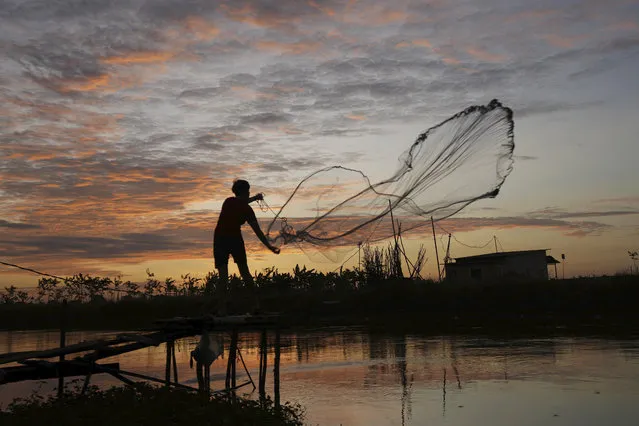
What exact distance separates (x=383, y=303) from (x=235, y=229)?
135 ft

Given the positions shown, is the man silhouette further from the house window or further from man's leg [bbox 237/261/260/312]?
the house window

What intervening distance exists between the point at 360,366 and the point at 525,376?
5.88 metres

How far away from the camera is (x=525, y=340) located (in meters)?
29.2

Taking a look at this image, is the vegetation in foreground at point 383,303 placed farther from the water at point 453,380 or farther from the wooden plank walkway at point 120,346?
the wooden plank walkway at point 120,346

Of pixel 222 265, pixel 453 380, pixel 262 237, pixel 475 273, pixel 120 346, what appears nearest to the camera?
pixel 120 346

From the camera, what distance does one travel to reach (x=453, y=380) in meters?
19.0

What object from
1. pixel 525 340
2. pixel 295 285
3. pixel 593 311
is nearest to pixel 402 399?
pixel 525 340

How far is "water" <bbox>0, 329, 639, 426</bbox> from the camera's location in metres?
14.3

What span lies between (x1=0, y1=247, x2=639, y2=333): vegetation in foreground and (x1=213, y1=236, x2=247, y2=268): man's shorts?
22134 mm

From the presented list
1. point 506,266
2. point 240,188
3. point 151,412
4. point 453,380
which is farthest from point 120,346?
point 506,266

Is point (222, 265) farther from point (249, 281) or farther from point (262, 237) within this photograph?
point (262, 237)

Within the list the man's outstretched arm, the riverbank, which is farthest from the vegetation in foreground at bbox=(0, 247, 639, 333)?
the man's outstretched arm

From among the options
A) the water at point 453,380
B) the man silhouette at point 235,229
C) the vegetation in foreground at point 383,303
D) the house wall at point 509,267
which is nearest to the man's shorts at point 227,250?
the man silhouette at point 235,229

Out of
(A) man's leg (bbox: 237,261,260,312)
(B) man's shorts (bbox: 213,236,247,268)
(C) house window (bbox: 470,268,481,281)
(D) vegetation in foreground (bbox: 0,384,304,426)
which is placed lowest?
(D) vegetation in foreground (bbox: 0,384,304,426)
